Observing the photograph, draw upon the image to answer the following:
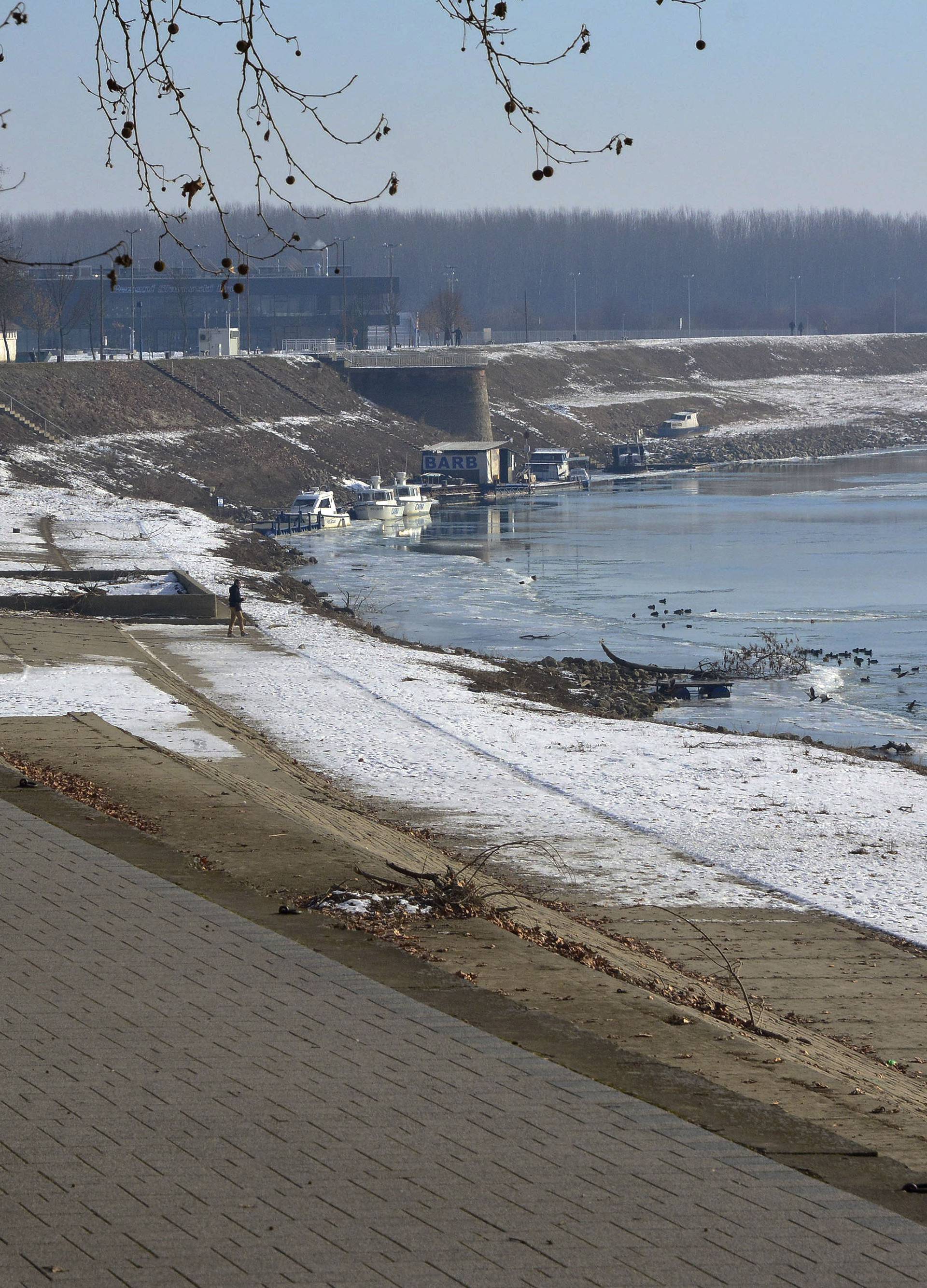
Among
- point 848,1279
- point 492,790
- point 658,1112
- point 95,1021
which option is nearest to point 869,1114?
point 658,1112

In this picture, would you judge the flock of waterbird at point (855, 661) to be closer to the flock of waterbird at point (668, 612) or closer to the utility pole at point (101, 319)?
the flock of waterbird at point (668, 612)

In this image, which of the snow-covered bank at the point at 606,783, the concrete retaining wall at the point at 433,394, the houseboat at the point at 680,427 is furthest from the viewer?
the houseboat at the point at 680,427

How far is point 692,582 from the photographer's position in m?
44.6

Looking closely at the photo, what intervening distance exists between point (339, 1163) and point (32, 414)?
68.3 m

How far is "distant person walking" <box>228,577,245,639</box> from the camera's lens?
29.5 m

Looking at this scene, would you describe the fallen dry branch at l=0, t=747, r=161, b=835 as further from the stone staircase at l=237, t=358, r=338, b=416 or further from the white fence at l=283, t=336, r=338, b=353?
the white fence at l=283, t=336, r=338, b=353

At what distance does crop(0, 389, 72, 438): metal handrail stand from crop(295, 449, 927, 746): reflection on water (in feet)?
50.8

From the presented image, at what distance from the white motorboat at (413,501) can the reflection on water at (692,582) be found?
0.98 m

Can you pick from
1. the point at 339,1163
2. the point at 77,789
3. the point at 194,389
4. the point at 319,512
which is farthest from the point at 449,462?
the point at 339,1163

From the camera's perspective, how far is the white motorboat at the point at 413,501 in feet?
226

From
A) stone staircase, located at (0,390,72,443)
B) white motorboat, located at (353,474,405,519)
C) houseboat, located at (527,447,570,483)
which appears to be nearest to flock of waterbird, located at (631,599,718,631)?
white motorboat, located at (353,474,405,519)

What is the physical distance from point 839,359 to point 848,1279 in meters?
152

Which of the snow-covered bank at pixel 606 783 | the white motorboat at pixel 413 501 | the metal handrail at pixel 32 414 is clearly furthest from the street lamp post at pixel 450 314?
the snow-covered bank at pixel 606 783

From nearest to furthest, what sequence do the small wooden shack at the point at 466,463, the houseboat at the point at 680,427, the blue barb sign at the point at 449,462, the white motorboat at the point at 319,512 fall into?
the white motorboat at the point at 319,512 < the small wooden shack at the point at 466,463 < the blue barb sign at the point at 449,462 < the houseboat at the point at 680,427
